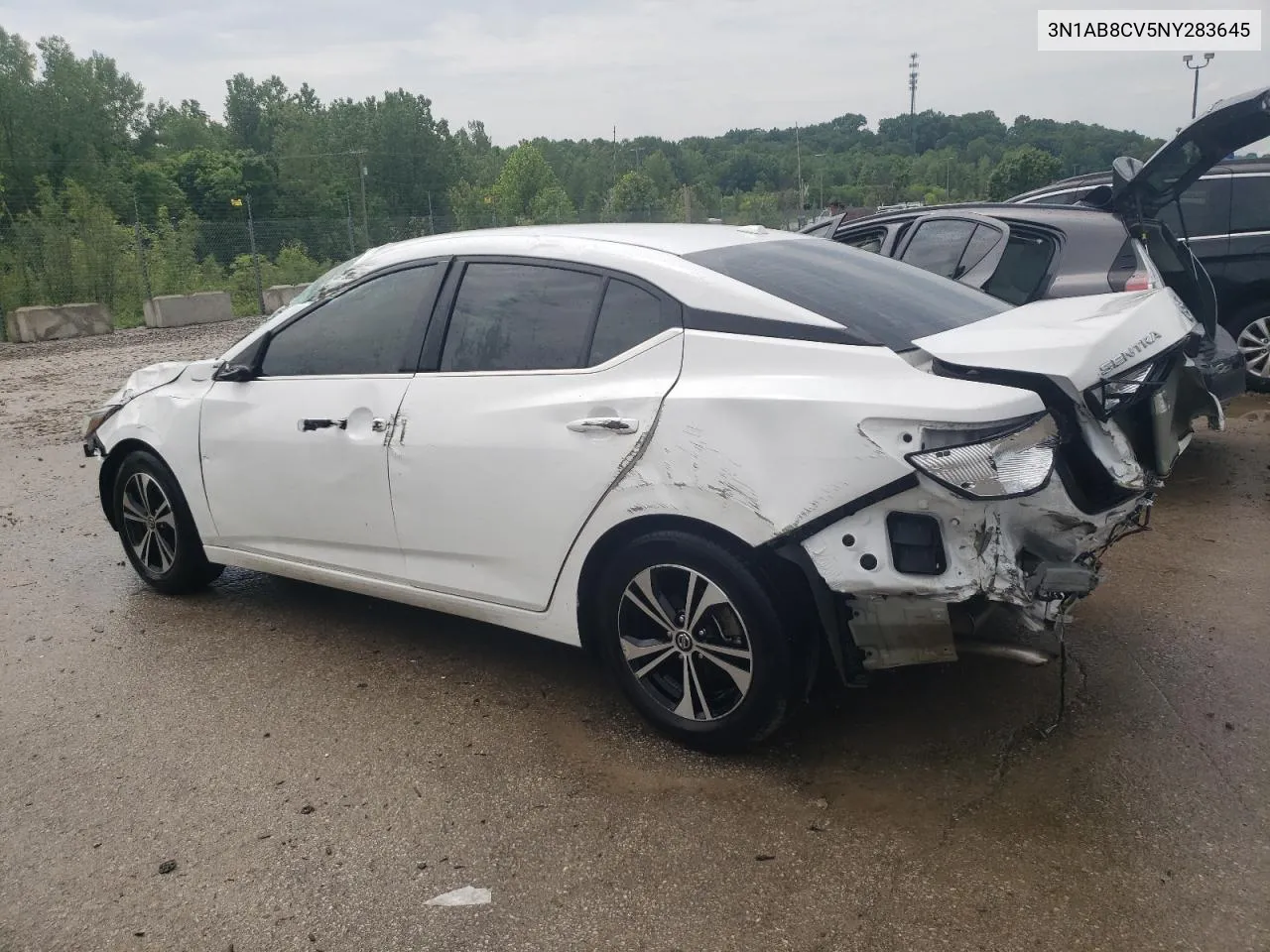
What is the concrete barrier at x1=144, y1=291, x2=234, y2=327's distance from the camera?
2100 centimetres

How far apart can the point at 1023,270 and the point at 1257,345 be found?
350 centimetres

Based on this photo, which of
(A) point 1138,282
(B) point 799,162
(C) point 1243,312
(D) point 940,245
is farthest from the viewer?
(B) point 799,162

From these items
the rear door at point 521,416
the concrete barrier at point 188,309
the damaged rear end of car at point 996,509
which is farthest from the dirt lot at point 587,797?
the concrete barrier at point 188,309

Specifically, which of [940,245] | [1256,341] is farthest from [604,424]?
[1256,341]

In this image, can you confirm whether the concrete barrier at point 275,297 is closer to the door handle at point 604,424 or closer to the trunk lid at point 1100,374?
the door handle at point 604,424

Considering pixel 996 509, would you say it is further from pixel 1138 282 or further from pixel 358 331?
pixel 1138 282

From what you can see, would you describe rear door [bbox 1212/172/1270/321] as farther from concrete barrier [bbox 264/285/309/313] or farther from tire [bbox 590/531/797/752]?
concrete barrier [bbox 264/285/309/313]

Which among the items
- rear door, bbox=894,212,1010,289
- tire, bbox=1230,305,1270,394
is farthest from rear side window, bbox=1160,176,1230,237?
rear door, bbox=894,212,1010,289

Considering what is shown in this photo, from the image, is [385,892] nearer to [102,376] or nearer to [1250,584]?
[1250,584]

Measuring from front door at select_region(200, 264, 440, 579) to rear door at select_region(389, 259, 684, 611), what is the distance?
15 cm

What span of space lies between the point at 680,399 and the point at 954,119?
78230mm

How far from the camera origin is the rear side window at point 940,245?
643 cm

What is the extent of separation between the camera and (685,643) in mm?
3326

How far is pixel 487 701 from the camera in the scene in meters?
3.91
